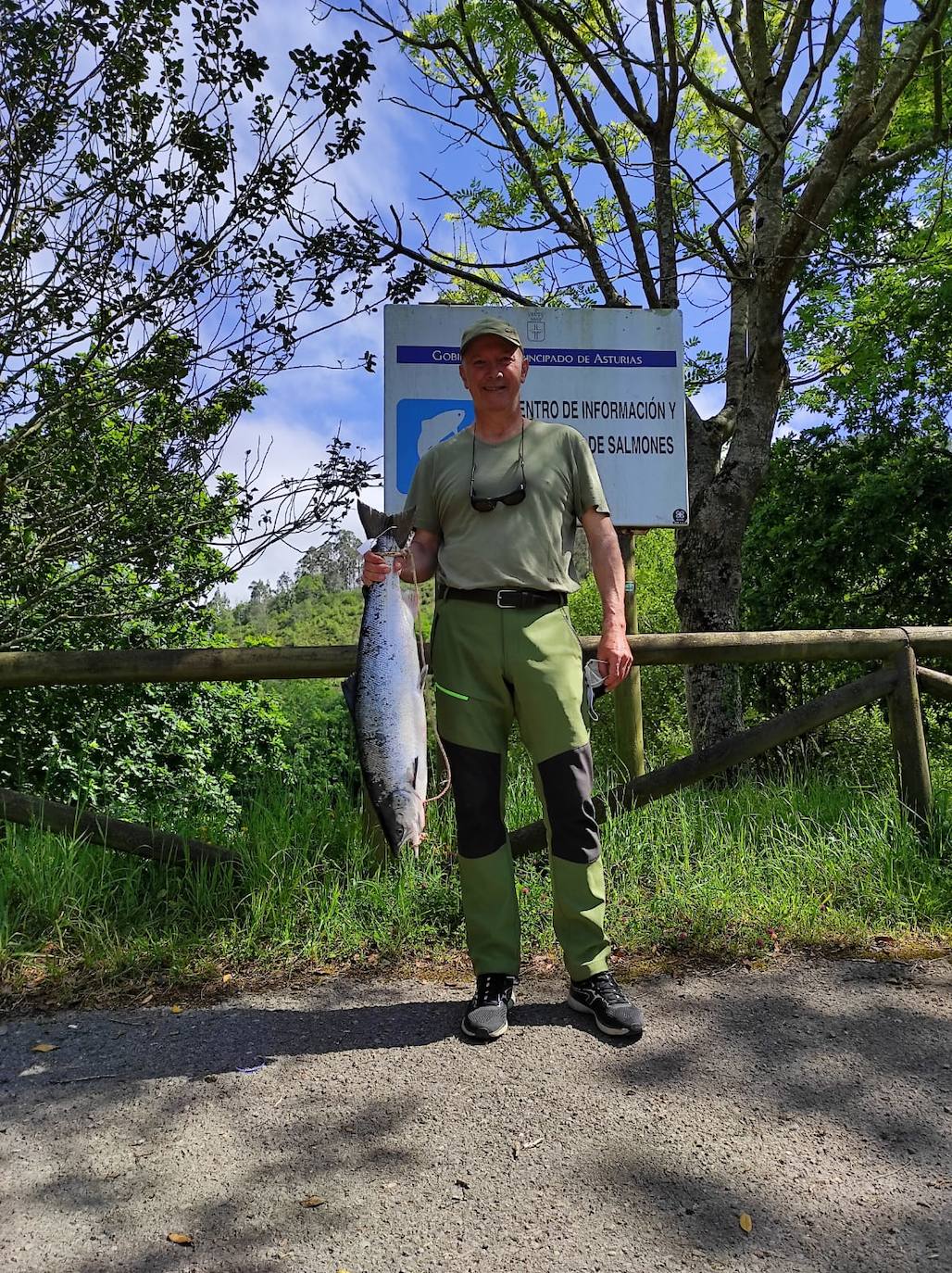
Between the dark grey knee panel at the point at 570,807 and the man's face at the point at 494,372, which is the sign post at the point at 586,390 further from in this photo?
the dark grey knee panel at the point at 570,807

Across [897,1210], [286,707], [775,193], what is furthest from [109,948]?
[286,707]

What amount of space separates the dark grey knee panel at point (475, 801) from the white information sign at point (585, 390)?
1.72 metres

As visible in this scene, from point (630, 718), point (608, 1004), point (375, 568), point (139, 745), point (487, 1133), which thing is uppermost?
point (375, 568)

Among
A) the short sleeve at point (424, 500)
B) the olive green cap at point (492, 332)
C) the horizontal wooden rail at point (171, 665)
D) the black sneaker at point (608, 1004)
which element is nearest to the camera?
the black sneaker at point (608, 1004)

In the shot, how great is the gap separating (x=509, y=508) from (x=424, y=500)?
1.19 feet

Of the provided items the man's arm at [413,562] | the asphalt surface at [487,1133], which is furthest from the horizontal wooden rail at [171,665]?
the asphalt surface at [487,1133]

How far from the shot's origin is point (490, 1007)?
281 cm

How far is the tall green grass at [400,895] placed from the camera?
3314 millimetres

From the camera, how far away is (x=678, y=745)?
1170cm

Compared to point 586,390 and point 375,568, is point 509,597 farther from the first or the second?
point 586,390

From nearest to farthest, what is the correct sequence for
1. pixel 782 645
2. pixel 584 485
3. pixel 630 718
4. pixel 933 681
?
pixel 584 485 < pixel 782 645 < pixel 933 681 < pixel 630 718

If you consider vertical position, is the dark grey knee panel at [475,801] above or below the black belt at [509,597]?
below

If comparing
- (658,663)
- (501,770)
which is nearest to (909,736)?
(658,663)

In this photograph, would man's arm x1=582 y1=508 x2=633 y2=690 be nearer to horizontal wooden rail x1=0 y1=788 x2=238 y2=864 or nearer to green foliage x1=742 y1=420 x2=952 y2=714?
horizontal wooden rail x1=0 y1=788 x2=238 y2=864
